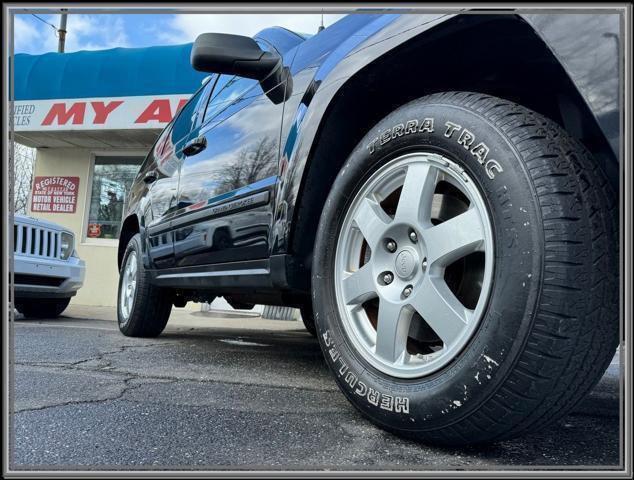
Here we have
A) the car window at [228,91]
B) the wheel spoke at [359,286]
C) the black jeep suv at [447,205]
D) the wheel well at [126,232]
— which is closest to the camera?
the black jeep suv at [447,205]

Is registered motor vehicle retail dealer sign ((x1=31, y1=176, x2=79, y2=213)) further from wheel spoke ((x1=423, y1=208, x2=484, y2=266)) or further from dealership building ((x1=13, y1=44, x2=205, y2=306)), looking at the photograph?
wheel spoke ((x1=423, y1=208, x2=484, y2=266))

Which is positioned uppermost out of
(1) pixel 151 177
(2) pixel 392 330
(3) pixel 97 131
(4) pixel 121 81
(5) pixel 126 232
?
(4) pixel 121 81

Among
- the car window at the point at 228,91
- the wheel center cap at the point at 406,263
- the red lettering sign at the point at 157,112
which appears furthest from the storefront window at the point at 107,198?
the wheel center cap at the point at 406,263

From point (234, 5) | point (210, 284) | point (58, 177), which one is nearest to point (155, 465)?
point (234, 5)

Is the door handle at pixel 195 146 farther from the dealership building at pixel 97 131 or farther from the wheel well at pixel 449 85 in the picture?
the wheel well at pixel 449 85

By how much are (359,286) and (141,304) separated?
85.9 inches

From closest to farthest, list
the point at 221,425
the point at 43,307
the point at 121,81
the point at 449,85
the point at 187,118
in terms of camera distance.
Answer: the point at 221,425 → the point at 449,85 → the point at 187,118 → the point at 43,307 → the point at 121,81

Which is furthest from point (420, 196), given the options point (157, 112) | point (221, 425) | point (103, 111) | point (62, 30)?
point (103, 111)

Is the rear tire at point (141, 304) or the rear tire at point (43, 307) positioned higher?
the rear tire at point (141, 304)

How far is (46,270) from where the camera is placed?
439cm

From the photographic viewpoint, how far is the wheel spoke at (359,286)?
1316 mm

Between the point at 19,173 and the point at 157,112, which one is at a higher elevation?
the point at 157,112

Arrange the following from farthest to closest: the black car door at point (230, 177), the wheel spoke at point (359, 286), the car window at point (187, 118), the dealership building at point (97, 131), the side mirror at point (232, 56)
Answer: the dealership building at point (97, 131) < the car window at point (187, 118) < the black car door at point (230, 177) < the side mirror at point (232, 56) < the wheel spoke at point (359, 286)

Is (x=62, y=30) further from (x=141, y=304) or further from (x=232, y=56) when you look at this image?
(x=141, y=304)
